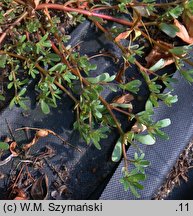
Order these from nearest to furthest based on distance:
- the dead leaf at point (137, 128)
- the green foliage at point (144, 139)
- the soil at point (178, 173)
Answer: the green foliage at point (144, 139)
the dead leaf at point (137, 128)
the soil at point (178, 173)

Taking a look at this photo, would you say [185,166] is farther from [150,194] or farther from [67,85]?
[67,85]

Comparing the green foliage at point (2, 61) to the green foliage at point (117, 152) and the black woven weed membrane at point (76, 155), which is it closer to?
the black woven weed membrane at point (76, 155)

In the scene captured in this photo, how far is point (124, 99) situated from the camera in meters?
2.05

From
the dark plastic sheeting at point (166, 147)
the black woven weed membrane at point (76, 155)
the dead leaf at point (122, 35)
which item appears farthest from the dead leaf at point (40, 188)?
the dead leaf at point (122, 35)

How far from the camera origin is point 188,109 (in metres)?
2.09

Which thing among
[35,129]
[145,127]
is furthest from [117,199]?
[35,129]

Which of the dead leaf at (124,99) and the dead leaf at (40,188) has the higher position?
the dead leaf at (124,99)

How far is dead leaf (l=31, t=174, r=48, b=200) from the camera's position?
192cm

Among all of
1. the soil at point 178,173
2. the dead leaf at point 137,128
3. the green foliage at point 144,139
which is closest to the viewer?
the green foliage at point 144,139

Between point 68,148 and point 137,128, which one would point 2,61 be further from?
point 137,128

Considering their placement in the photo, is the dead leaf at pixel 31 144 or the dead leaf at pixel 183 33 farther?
the dead leaf at pixel 183 33

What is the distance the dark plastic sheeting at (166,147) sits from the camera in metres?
1.95

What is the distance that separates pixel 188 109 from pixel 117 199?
52 centimetres

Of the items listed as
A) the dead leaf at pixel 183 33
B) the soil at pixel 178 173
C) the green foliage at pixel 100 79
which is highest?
the green foliage at pixel 100 79
